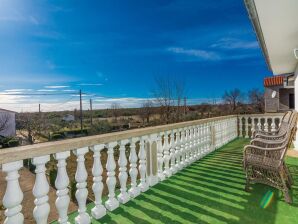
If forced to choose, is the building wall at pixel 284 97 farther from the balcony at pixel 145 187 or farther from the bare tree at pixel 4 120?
the bare tree at pixel 4 120

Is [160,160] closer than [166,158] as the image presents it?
Yes

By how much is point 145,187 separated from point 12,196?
1.90 m

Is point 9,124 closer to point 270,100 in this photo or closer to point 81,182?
point 270,100

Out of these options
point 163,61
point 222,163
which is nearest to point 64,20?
point 163,61

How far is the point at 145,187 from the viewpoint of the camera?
313 centimetres

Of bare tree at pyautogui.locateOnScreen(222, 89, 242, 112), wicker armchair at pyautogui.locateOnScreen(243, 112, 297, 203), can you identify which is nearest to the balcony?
wicker armchair at pyautogui.locateOnScreen(243, 112, 297, 203)

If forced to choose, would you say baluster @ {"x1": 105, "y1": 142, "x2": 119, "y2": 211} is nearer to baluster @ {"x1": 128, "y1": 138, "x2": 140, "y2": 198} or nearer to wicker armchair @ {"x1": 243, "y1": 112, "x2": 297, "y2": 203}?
baluster @ {"x1": 128, "y1": 138, "x2": 140, "y2": 198}

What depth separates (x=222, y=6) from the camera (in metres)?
11.1

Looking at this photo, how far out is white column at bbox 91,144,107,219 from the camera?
90.3 inches

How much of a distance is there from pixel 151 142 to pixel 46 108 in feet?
72.7

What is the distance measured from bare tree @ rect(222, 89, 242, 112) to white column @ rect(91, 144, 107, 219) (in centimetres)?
1747

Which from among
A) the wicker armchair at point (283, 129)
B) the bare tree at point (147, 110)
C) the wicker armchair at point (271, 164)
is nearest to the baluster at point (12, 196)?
the wicker armchair at point (271, 164)

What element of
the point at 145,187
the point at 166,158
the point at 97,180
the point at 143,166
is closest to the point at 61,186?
the point at 97,180

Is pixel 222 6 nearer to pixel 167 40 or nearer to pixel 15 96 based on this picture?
pixel 167 40
